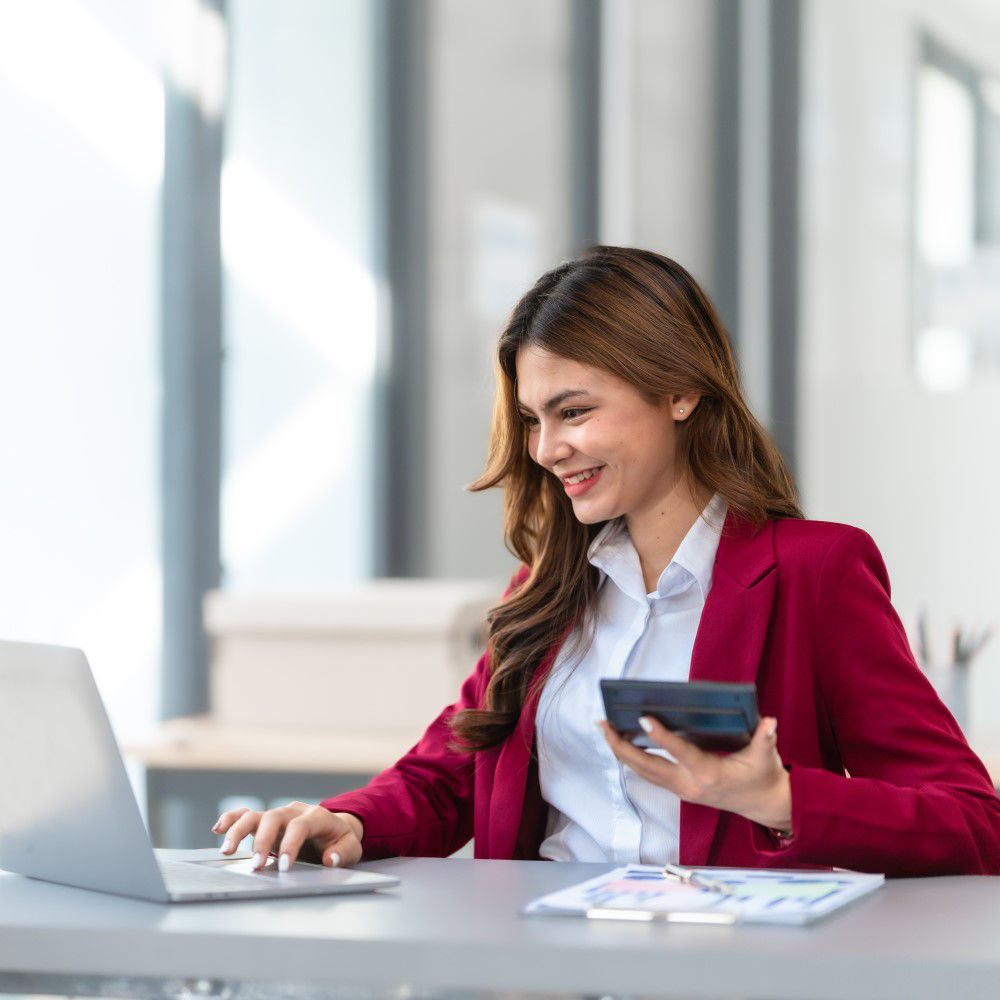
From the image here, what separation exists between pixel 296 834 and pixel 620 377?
0.64m

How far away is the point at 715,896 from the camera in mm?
1313

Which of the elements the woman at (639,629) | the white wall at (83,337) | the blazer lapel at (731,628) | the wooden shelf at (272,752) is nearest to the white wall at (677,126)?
the white wall at (83,337)

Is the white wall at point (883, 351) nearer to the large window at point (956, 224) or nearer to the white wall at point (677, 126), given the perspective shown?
the large window at point (956, 224)

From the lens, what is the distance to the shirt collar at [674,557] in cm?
184

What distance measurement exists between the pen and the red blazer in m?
0.16

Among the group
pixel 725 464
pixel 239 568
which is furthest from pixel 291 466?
pixel 725 464

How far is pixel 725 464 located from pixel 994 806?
514mm

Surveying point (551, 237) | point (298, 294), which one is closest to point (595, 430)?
point (298, 294)

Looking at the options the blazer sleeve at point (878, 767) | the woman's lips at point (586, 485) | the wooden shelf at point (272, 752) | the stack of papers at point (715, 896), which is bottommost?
the wooden shelf at point (272, 752)

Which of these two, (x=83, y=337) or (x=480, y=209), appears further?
(x=480, y=209)

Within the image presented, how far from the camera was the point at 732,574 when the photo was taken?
5.83ft

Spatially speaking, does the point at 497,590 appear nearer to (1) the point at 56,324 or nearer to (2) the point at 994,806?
(1) the point at 56,324

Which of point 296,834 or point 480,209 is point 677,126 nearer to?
point 480,209

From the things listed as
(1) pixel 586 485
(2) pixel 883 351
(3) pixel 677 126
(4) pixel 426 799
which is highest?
(3) pixel 677 126
